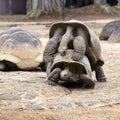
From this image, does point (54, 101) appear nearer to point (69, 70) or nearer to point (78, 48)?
point (69, 70)

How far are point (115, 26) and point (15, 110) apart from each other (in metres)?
9.63

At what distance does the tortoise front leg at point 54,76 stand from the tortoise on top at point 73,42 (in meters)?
0.20

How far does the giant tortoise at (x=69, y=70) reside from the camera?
640 cm

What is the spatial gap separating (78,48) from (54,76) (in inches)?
18.3

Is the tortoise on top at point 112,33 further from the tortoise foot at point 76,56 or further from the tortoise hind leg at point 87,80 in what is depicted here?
the tortoise foot at point 76,56

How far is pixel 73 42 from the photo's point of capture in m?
6.53

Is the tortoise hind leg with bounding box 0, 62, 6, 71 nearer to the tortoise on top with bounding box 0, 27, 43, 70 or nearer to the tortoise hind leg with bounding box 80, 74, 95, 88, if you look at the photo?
the tortoise on top with bounding box 0, 27, 43, 70

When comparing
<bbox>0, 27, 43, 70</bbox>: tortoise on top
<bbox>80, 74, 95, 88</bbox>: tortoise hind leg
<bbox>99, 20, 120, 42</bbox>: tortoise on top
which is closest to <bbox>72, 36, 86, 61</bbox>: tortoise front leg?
<bbox>80, 74, 95, 88</bbox>: tortoise hind leg

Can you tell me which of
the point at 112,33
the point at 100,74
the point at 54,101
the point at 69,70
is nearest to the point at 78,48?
the point at 69,70

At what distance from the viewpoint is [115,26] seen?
47.8 feet

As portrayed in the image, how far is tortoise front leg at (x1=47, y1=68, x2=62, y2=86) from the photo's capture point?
646 centimetres

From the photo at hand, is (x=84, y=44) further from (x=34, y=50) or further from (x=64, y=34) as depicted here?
(x=34, y=50)

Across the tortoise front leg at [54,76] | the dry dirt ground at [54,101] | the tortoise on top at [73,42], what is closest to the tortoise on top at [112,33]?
the dry dirt ground at [54,101]

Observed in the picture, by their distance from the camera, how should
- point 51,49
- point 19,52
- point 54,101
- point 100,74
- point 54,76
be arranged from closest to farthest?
point 54,101
point 54,76
point 51,49
point 100,74
point 19,52
